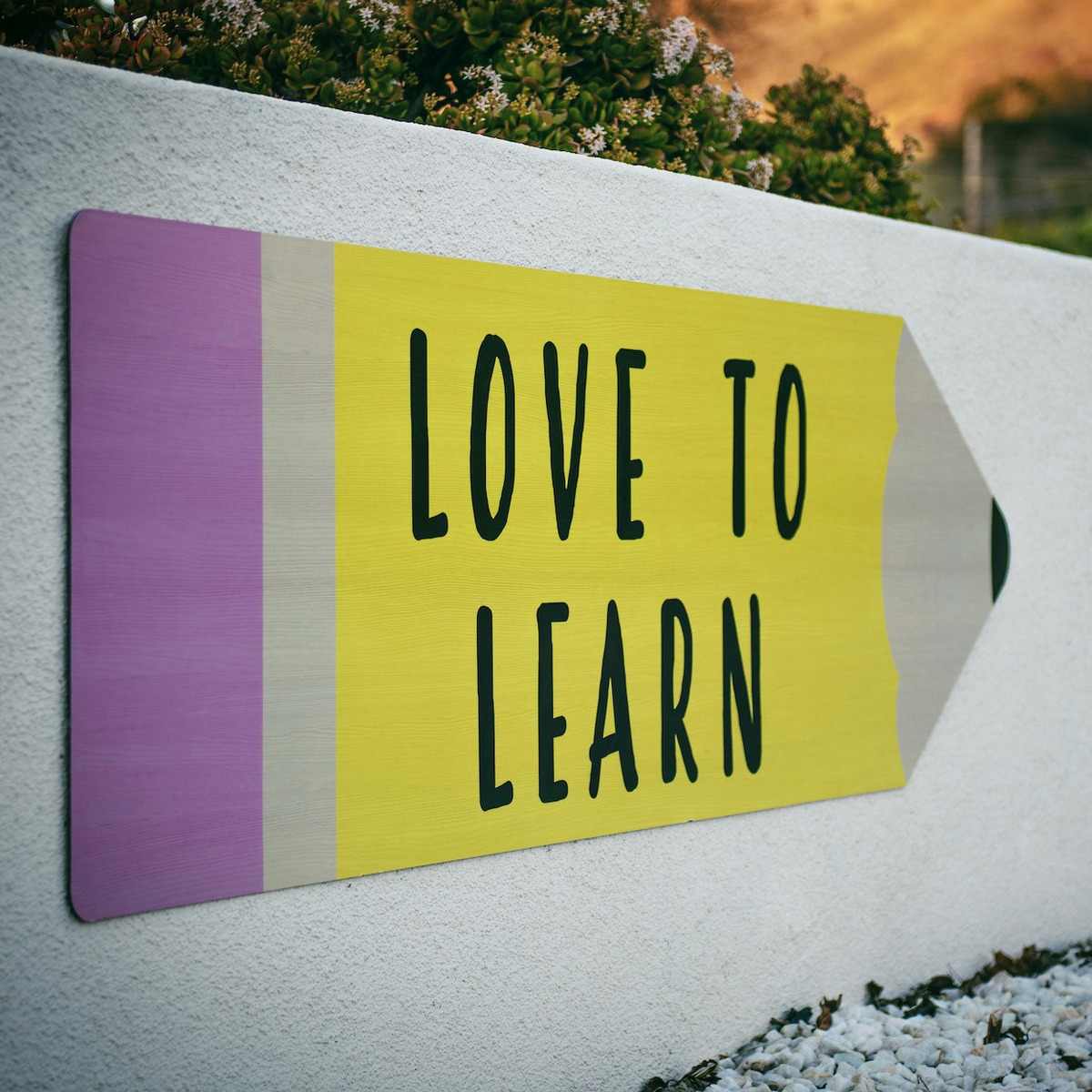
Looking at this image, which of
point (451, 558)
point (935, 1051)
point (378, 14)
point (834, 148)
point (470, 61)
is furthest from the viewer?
point (834, 148)

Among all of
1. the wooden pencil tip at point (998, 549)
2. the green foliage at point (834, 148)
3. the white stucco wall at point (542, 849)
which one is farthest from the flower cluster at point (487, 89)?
the wooden pencil tip at point (998, 549)

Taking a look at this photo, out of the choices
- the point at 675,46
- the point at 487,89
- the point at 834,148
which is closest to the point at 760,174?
the point at 675,46

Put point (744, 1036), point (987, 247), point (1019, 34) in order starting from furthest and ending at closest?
point (1019, 34) < point (987, 247) < point (744, 1036)

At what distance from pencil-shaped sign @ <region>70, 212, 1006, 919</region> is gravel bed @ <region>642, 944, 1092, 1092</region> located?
70cm

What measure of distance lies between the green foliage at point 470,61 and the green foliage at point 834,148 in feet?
0.47

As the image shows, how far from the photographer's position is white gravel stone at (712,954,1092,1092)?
2652mm

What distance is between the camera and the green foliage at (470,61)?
2705 millimetres

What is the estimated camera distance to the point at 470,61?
3.16 meters

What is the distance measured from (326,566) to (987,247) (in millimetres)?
2660

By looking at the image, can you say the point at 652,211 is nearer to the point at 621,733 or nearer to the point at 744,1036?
the point at 621,733

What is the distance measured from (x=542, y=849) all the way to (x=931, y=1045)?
1437 millimetres

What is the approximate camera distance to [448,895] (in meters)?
2.32

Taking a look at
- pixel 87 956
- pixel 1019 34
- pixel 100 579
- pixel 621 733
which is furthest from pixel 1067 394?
pixel 1019 34

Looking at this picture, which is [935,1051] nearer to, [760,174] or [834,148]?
[760,174]
